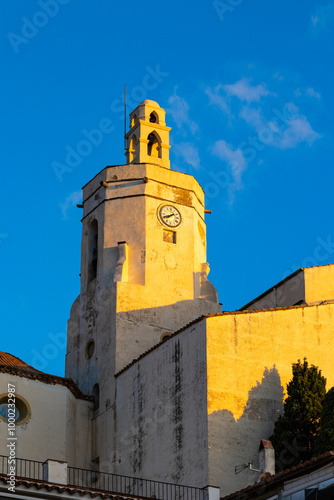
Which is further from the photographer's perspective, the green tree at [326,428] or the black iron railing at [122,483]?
the black iron railing at [122,483]

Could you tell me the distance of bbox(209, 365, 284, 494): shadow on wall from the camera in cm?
3188

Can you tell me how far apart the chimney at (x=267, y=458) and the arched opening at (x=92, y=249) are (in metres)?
14.0

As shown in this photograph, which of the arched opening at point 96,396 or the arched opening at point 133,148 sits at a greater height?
the arched opening at point 133,148

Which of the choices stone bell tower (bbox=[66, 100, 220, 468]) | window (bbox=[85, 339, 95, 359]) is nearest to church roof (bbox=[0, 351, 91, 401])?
stone bell tower (bbox=[66, 100, 220, 468])

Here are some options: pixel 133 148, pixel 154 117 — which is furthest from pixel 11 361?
pixel 154 117

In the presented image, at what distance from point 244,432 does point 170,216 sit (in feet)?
42.5

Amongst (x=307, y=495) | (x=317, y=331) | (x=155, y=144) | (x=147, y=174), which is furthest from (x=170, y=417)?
(x=155, y=144)

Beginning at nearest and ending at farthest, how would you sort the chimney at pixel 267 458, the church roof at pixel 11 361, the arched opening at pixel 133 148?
the chimney at pixel 267 458 < the church roof at pixel 11 361 < the arched opening at pixel 133 148

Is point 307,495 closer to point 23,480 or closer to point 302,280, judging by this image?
point 23,480

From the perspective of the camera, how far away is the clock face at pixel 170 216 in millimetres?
43500

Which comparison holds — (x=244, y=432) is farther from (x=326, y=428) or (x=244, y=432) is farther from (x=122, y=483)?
(x=122, y=483)

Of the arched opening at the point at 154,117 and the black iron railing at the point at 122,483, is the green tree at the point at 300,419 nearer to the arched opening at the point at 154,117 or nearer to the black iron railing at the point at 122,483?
the black iron railing at the point at 122,483

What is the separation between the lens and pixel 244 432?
32875 mm

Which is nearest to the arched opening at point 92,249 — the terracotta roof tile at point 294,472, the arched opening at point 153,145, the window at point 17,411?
the arched opening at point 153,145
